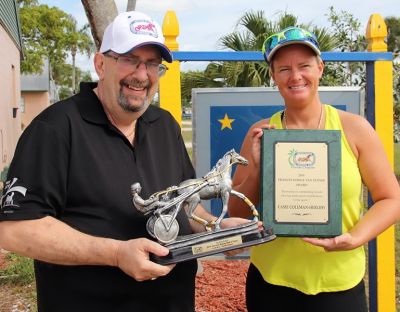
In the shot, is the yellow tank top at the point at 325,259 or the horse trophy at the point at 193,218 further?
the yellow tank top at the point at 325,259

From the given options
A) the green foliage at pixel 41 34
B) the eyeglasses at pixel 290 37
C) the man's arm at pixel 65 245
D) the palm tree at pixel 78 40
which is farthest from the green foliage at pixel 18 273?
the palm tree at pixel 78 40

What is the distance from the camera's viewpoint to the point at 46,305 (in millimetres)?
1887

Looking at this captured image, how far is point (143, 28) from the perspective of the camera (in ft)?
6.09

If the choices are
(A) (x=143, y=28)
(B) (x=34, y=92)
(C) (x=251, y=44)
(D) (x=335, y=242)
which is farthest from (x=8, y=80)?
(B) (x=34, y=92)

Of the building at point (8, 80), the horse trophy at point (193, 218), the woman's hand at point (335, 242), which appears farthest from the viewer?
the building at point (8, 80)

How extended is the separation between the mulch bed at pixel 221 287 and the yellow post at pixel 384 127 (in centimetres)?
140

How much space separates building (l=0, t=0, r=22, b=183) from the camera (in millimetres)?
14938

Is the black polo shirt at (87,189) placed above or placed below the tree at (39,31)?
below

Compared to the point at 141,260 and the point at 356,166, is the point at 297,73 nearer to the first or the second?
the point at 356,166

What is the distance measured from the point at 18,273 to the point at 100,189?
443cm

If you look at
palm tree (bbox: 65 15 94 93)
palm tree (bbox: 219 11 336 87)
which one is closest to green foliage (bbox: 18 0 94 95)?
palm tree (bbox: 65 15 94 93)

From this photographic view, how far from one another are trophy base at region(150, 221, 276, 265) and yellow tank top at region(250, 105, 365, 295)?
1.05 ft

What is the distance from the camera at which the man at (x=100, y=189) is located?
1683 mm

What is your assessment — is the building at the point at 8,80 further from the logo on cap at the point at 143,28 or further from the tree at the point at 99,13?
the logo on cap at the point at 143,28
